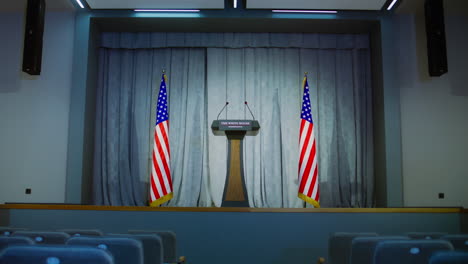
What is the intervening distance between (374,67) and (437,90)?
1.03 metres

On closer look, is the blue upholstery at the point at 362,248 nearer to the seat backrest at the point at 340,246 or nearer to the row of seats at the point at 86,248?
the seat backrest at the point at 340,246

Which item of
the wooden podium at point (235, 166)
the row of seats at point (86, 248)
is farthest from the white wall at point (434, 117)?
the row of seats at point (86, 248)

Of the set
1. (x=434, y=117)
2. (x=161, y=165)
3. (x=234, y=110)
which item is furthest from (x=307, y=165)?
(x=434, y=117)

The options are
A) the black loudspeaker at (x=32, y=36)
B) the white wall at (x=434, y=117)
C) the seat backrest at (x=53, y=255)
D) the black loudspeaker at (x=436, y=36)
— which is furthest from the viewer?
the white wall at (x=434, y=117)

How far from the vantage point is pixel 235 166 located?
5988mm

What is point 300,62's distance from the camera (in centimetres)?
736

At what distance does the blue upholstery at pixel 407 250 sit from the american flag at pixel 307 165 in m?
4.04

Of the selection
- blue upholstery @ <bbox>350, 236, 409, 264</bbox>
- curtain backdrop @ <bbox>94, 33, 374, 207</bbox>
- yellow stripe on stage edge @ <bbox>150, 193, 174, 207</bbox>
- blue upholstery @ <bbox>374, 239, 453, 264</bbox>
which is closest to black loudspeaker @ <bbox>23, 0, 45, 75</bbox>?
curtain backdrop @ <bbox>94, 33, 374, 207</bbox>

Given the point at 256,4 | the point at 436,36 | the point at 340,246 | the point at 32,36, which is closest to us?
the point at 340,246

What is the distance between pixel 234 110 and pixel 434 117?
10.5ft

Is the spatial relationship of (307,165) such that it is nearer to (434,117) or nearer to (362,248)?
(434,117)

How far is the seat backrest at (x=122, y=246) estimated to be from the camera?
1.95 meters

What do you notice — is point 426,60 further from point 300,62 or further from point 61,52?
point 61,52

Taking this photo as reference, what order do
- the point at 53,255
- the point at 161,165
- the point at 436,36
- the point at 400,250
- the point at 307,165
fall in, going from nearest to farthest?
1. the point at 53,255
2. the point at 400,250
3. the point at 436,36
4. the point at 307,165
5. the point at 161,165
